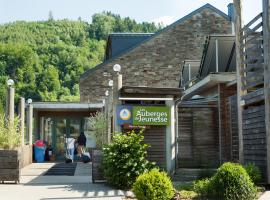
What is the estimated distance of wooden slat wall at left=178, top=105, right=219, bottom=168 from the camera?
17.5 meters

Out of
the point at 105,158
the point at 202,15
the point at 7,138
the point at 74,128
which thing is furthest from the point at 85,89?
the point at 105,158

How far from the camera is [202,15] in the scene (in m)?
28.7

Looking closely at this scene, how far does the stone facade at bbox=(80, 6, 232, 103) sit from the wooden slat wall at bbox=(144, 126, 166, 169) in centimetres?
1460

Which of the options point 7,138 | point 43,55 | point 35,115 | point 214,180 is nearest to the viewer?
point 214,180

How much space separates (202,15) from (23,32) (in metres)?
48.9

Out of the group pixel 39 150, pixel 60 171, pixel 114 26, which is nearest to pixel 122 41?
pixel 39 150

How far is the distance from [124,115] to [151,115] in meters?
0.73

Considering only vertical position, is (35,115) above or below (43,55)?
below

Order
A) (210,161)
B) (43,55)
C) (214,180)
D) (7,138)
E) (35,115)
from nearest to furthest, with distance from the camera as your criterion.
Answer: (214,180) → (7,138) → (210,161) → (35,115) → (43,55)

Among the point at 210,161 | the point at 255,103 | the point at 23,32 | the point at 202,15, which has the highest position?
the point at 23,32

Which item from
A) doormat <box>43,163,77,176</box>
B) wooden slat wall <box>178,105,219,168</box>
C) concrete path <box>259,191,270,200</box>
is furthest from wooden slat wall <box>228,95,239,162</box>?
doormat <box>43,163,77,176</box>

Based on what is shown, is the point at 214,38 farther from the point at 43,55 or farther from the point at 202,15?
the point at 43,55

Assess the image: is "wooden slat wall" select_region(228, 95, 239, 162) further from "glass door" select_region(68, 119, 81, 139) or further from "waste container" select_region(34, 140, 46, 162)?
"glass door" select_region(68, 119, 81, 139)

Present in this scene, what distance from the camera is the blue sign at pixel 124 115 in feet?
41.7
